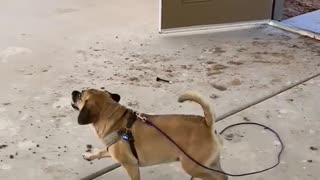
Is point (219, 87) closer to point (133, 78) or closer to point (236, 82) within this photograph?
point (236, 82)

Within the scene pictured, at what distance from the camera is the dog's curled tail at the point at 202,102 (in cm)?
178

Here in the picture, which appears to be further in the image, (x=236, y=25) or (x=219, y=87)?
(x=236, y=25)

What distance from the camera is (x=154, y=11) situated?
428cm

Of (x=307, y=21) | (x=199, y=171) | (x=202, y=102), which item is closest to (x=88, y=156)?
(x=199, y=171)

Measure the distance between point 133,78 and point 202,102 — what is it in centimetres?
130

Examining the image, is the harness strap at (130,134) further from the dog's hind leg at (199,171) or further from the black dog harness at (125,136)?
the dog's hind leg at (199,171)

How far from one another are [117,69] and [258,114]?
0.94m

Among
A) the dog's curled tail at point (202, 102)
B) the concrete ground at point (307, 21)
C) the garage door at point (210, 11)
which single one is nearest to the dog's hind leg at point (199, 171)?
the dog's curled tail at point (202, 102)

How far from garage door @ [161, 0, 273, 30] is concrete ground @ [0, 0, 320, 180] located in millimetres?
105

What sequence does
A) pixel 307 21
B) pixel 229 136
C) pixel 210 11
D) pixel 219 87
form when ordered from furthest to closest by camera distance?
pixel 307 21, pixel 210 11, pixel 219 87, pixel 229 136

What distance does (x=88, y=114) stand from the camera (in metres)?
1.83

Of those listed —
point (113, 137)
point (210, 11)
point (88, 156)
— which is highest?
point (210, 11)

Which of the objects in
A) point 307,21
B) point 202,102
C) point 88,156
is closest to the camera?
point 202,102

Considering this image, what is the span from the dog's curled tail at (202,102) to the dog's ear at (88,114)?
0.30 metres
